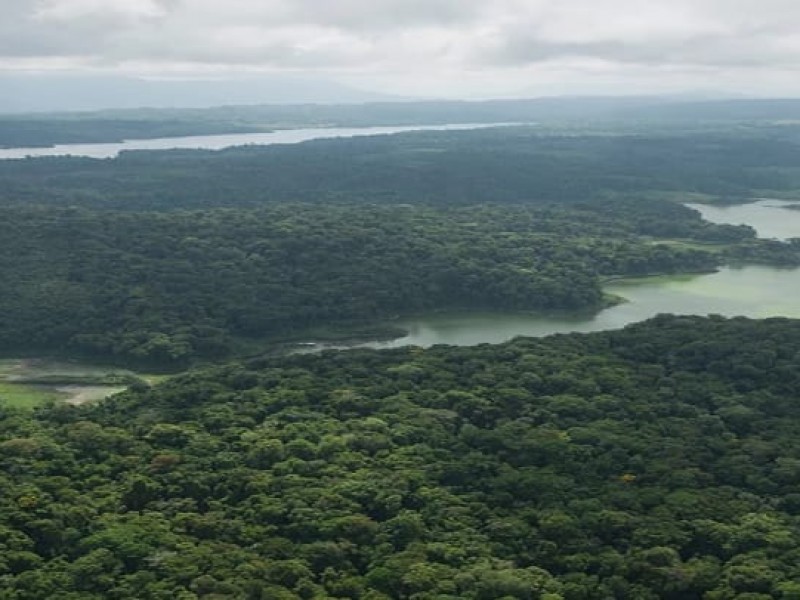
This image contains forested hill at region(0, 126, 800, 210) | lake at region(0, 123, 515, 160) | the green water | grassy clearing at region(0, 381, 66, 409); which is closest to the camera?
grassy clearing at region(0, 381, 66, 409)

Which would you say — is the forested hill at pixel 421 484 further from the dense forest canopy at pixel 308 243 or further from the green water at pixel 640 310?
the dense forest canopy at pixel 308 243

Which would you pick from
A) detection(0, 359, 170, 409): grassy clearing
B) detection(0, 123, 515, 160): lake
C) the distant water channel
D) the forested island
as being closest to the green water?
the distant water channel

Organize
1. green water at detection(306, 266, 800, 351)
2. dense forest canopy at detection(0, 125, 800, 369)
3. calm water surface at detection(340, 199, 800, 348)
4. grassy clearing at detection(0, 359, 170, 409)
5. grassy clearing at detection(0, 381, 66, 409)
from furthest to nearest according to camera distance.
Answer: calm water surface at detection(340, 199, 800, 348) < green water at detection(306, 266, 800, 351) < dense forest canopy at detection(0, 125, 800, 369) < grassy clearing at detection(0, 359, 170, 409) < grassy clearing at detection(0, 381, 66, 409)

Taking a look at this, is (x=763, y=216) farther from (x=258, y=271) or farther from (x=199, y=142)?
(x=199, y=142)

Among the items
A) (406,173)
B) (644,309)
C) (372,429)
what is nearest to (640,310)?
(644,309)

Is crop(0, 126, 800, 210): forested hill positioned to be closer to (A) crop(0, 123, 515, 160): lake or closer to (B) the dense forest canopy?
(B) the dense forest canopy

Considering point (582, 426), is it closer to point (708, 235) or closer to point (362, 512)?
point (362, 512)
